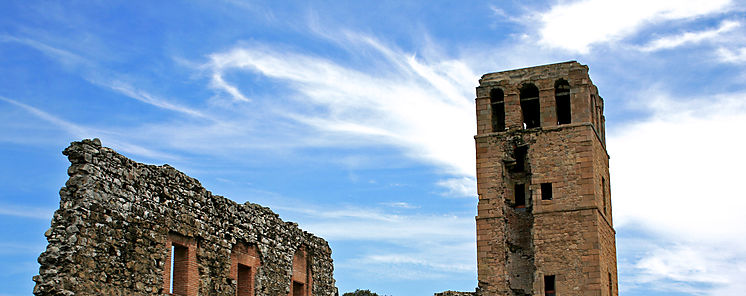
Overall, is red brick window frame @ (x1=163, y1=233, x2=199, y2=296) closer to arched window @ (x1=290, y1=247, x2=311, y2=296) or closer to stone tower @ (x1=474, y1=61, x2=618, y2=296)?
arched window @ (x1=290, y1=247, x2=311, y2=296)

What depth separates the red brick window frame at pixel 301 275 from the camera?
852 inches

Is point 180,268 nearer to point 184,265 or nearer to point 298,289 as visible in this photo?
point 184,265

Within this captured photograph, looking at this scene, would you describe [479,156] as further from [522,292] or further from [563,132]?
[522,292]

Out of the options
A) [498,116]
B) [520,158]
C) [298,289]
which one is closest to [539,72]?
[498,116]

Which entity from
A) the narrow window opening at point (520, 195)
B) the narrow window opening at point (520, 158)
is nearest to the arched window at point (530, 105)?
the narrow window opening at point (520, 158)

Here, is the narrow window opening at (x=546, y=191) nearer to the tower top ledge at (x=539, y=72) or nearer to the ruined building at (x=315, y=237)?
the ruined building at (x=315, y=237)

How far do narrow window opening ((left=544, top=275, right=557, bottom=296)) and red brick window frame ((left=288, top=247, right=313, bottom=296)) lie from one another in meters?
10.3

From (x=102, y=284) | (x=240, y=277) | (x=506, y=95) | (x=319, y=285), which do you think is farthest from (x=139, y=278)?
(x=506, y=95)

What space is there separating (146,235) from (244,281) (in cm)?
413

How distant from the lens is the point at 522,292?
99.1 feet

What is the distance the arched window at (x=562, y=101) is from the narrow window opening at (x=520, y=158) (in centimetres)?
210

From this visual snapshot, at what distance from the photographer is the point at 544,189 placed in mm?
30844

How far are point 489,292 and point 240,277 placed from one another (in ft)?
43.4

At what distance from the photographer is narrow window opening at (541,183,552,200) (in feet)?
101
